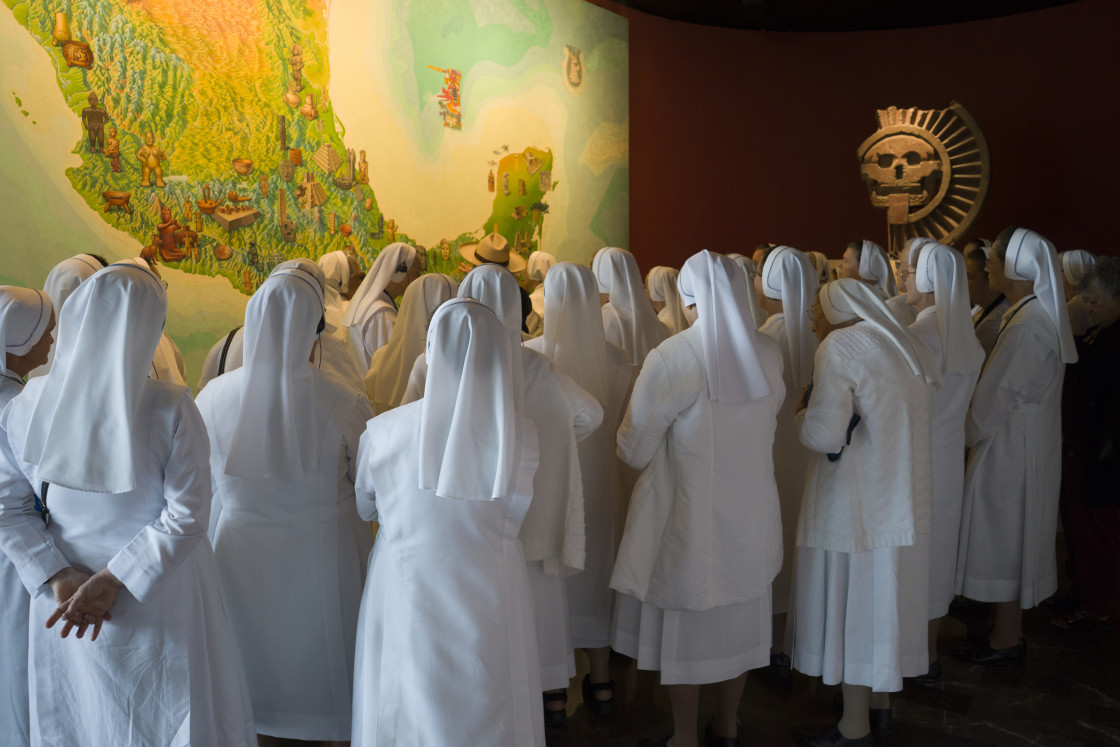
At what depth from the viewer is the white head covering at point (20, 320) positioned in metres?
2.72

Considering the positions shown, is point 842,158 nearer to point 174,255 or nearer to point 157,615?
point 174,255

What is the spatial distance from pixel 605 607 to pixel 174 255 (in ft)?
12.3

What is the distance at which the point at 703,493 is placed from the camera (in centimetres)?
323

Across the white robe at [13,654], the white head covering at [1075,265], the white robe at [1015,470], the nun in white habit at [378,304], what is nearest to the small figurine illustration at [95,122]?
the nun in white habit at [378,304]

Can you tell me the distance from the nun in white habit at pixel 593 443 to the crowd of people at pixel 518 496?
0.01 meters

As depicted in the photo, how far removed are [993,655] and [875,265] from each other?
3.12 metres

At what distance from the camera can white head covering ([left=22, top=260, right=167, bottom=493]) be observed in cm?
221

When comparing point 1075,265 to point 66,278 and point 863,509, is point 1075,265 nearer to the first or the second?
point 863,509

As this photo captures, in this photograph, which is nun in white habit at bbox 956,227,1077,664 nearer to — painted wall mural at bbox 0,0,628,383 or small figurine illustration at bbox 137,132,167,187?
painted wall mural at bbox 0,0,628,383

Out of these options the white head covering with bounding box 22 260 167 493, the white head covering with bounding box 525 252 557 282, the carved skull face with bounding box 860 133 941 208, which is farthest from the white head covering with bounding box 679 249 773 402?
the carved skull face with bounding box 860 133 941 208

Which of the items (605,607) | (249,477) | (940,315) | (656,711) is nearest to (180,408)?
(249,477)

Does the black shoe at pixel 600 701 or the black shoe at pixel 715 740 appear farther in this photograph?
the black shoe at pixel 600 701

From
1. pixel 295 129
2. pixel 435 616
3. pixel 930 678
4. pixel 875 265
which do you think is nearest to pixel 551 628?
pixel 435 616

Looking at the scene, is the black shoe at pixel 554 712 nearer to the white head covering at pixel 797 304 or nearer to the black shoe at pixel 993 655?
the white head covering at pixel 797 304
